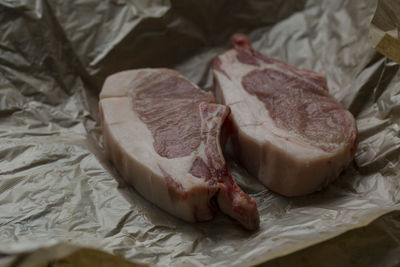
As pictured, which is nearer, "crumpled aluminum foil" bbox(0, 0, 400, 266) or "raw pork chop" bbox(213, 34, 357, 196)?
"crumpled aluminum foil" bbox(0, 0, 400, 266)

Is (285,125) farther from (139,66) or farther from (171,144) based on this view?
(139,66)

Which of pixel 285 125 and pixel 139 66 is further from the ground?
pixel 285 125

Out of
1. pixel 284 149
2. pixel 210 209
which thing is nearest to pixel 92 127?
pixel 210 209

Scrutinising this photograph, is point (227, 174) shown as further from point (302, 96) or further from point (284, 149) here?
point (302, 96)

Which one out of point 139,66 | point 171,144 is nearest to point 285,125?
point 171,144
